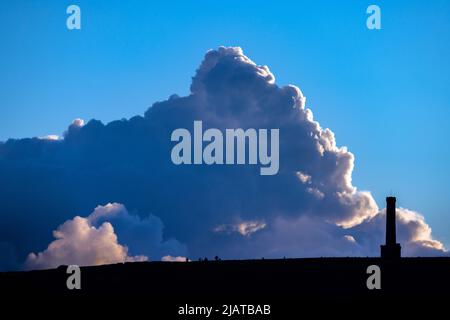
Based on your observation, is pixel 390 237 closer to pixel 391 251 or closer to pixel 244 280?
pixel 391 251

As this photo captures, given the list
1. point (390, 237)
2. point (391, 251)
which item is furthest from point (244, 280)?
point (390, 237)

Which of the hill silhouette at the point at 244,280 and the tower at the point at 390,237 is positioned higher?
the tower at the point at 390,237

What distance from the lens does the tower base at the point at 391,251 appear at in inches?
2530

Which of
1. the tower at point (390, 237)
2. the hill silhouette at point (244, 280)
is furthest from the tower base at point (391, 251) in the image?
the hill silhouette at point (244, 280)

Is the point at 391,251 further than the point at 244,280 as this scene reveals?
Yes

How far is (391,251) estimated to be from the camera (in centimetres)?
6456

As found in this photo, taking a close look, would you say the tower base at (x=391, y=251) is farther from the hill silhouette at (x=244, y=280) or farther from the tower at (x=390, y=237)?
the hill silhouette at (x=244, y=280)

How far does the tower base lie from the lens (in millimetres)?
64250

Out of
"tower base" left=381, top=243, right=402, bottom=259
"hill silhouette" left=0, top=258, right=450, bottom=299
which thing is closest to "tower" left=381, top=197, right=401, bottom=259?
"tower base" left=381, top=243, right=402, bottom=259

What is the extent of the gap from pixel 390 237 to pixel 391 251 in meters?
1.18

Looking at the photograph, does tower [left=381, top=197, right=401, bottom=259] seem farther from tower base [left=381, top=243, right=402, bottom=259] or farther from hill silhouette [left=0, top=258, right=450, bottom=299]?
hill silhouette [left=0, top=258, right=450, bottom=299]

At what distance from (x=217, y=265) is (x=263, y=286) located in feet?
16.3
